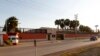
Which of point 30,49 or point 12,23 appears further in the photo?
point 12,23

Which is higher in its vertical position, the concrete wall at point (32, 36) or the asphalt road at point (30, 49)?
the concrete wall at point (32, 36)

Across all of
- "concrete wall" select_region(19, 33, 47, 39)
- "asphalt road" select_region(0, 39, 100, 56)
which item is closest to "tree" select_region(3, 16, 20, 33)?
"concrete wall" select_region(19, 33, 47, 39)

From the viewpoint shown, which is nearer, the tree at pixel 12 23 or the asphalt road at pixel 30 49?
the asphalt road at pixel 30 49

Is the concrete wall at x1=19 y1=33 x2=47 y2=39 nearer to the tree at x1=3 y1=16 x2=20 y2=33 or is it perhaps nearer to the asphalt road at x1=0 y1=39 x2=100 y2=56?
the tree at x1=3 y1=16 x2=20 y2=33

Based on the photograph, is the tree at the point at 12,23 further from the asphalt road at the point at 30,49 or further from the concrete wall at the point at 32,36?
the asphalt road at the point at 30,49

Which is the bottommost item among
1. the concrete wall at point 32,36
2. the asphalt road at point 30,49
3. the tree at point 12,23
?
the asphalt road at point 30,49

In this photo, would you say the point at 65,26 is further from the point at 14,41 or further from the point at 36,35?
the point at 14,41

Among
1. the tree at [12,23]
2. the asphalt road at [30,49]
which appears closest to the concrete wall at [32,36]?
the tree at [12,23]

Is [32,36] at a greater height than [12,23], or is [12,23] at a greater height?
[12,23]

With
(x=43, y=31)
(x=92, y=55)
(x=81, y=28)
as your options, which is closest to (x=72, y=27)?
(x=81, y=28)

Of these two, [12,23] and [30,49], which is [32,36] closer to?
[12,23]

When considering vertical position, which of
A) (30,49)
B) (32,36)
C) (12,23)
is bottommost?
(30,49)

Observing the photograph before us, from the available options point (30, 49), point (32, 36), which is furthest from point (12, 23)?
point (30, 49)

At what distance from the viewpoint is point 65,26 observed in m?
126
